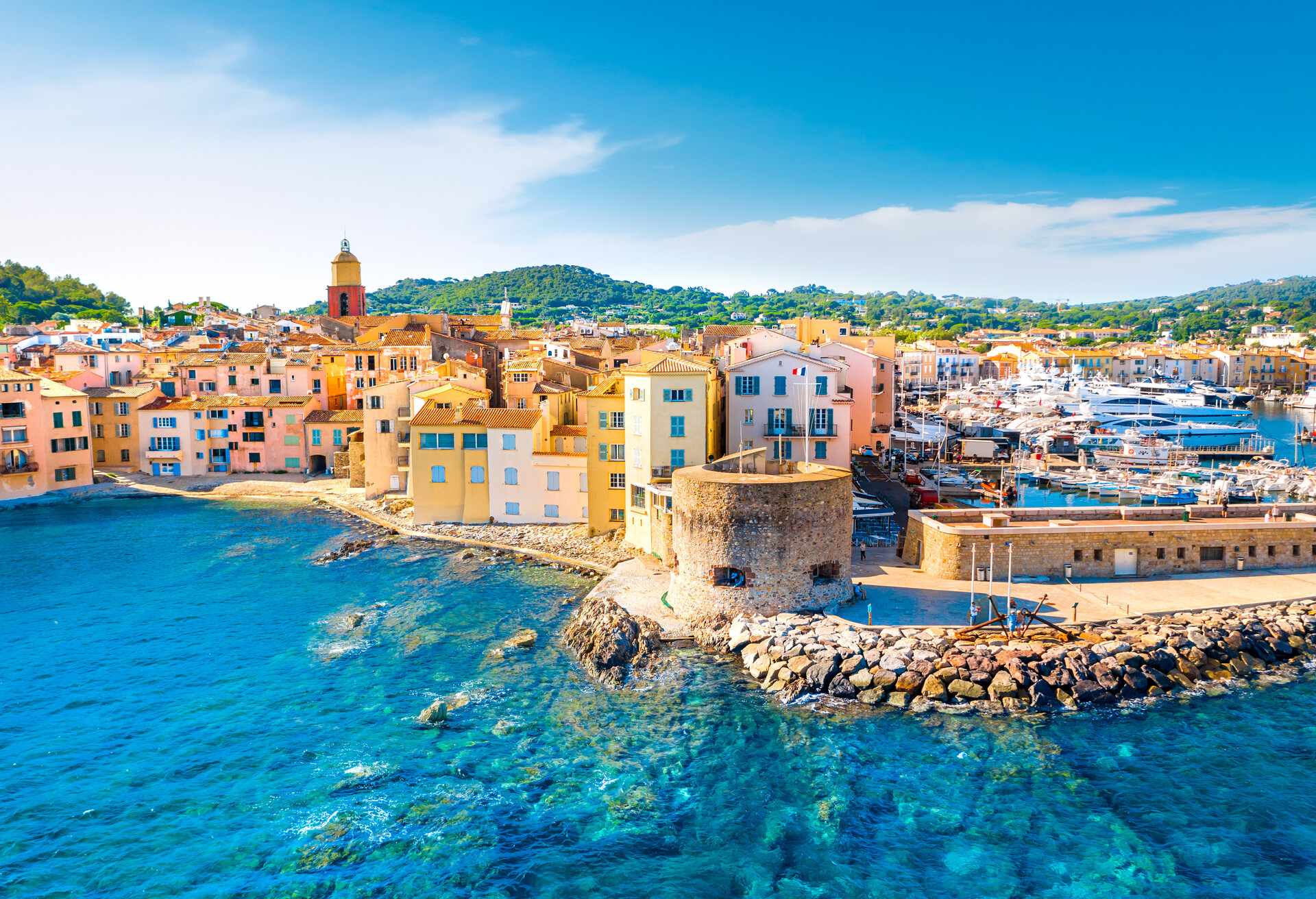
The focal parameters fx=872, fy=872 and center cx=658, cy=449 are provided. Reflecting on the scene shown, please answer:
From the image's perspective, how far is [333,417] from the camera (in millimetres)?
65938

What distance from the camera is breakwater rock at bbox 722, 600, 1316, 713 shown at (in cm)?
2584

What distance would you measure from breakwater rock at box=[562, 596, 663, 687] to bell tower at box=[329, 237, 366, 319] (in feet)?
291

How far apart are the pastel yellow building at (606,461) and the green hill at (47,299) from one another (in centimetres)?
10772

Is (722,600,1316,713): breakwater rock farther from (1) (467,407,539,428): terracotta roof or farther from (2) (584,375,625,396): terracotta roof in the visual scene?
(1) (467,407,539,428): terracotta roof

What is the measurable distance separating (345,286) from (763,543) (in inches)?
3674

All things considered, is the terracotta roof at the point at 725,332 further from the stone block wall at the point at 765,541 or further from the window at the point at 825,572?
the window at the point at 825,572

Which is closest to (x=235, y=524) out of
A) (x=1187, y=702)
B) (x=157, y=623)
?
(x=157, y=623)

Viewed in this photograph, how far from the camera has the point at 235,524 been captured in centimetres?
5297

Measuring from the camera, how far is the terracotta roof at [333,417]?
65.5 metres

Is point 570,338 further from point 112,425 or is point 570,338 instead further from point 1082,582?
point 1082,582

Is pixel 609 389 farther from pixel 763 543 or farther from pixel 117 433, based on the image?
pixel 117 433

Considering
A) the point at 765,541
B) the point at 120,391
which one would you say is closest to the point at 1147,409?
the point at 765,541

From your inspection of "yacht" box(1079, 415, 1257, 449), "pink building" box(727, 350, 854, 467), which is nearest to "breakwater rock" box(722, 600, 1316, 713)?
"pink building" box(727, 350, 854, 467)

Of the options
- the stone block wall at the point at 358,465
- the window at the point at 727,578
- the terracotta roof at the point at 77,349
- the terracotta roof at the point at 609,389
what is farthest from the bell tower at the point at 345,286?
the window at the point at 727,578
